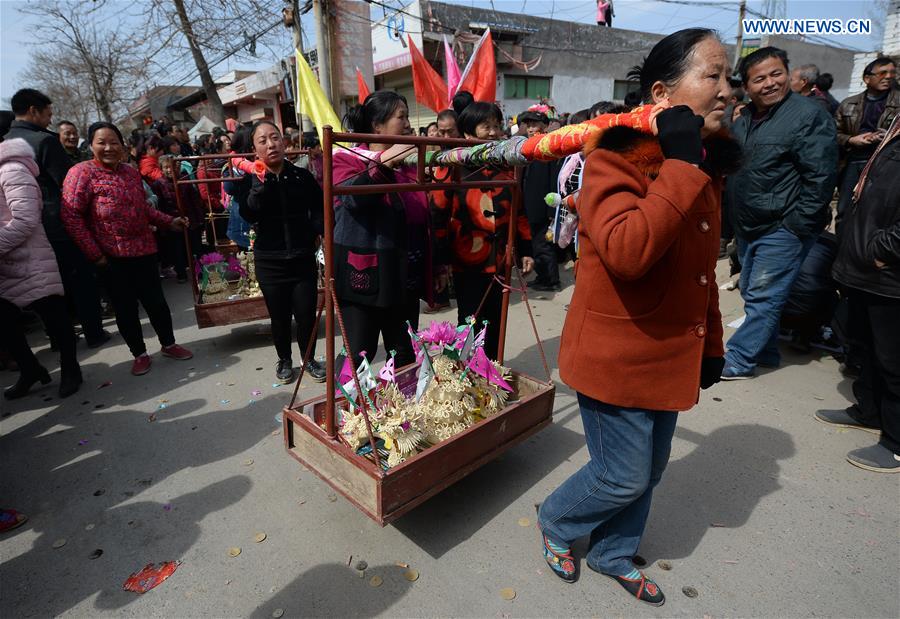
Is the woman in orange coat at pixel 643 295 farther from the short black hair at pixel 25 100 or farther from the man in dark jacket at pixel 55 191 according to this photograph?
the short black hair at pixel 25 100

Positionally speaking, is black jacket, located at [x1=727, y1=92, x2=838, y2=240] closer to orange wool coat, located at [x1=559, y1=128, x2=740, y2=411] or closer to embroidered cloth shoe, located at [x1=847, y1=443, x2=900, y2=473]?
embroidered cloth shoe, located at [x1=847, y1=443, x2=900, y2=473]

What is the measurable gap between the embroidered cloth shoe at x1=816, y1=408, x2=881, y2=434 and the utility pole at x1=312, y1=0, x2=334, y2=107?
8362mm

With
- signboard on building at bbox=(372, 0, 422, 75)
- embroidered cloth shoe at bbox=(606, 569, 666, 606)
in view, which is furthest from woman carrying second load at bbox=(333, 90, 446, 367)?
signboard on building at bbox=(372, 0, 422, 75)

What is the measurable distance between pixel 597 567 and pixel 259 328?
162 inches

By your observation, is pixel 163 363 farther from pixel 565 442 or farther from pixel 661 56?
pixel 661 56

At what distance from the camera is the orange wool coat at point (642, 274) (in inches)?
49.3

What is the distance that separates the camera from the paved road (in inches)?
75.7

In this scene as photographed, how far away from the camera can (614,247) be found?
1287 mm

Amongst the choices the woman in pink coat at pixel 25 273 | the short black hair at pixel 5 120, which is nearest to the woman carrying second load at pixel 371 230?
the woman in pink coat at pixel 25 273

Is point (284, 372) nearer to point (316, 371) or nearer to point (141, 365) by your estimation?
point (316, 371)

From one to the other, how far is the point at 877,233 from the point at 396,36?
14.4 metres

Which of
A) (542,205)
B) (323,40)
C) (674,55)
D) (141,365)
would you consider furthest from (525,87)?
(674,55)

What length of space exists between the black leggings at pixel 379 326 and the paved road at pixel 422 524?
80 centimetres

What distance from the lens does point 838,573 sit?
2.01 meters
